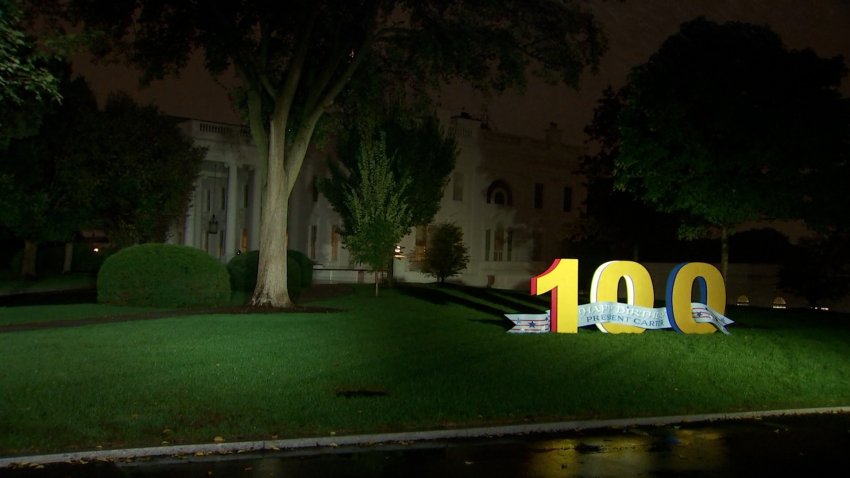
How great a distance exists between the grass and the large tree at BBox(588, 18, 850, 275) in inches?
279

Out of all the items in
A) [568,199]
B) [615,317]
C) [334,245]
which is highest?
[568,199]

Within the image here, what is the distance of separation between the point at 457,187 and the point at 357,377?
36.9m

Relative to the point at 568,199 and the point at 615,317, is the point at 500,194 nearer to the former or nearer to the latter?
the point at 568,199

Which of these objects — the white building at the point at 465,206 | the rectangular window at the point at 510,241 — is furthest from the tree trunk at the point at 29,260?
the rectangular window at the point at 510,241

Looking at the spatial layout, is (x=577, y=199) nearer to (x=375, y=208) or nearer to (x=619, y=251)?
(x=619, y=251)

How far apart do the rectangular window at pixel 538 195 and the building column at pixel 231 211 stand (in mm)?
18324

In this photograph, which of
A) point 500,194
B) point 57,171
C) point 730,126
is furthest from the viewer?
point 500,194

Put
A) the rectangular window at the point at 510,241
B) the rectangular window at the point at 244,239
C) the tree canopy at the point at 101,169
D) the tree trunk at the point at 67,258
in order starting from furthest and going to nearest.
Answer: the rectangular window at the point at 244,239 < the rectangular window at the point at 510,241 < the tree trunk at the point at 67,258 < the tree canopy at the point at 101,169

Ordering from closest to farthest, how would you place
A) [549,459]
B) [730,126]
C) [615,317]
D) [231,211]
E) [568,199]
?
[549,459], [615,317], [730,126], [231,211], [568,199]

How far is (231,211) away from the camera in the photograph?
48625mm

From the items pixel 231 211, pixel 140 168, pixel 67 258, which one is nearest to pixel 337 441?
pixel 140 168

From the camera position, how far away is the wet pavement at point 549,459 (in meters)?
8.55

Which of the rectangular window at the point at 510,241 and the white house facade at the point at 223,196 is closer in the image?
the white house facade at the point at 223,196

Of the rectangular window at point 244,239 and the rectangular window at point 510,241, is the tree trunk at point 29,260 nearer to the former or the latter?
the rectangular window at point 244,239
